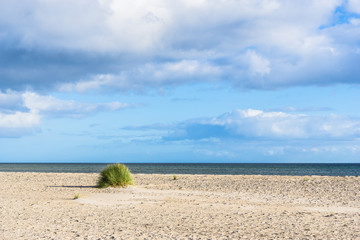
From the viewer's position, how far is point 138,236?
401 inches

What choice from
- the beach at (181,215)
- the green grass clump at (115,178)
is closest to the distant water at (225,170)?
the green grass clump at (115,178)

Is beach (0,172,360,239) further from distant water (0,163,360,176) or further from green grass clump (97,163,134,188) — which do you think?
distant water (0,163,360,176)

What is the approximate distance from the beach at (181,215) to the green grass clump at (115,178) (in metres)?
1.69

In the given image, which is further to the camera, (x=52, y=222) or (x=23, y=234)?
(x=52, y=222)

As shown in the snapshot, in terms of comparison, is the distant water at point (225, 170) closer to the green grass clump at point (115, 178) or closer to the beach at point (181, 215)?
the green grass clump at point (115, 178)

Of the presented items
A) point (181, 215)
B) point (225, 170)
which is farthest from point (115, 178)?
point (225, 170)

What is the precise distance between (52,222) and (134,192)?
8279 millimetres

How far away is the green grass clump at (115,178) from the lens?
877 inches

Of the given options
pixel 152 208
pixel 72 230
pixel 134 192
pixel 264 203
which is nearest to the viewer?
pixel 72 230

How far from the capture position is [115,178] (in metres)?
22.3

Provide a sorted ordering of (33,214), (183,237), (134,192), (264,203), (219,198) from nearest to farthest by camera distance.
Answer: (183,237), (33,214), (264,203), (219,198), (134,192)

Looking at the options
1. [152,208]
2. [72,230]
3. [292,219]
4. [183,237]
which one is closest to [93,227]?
[72,230]

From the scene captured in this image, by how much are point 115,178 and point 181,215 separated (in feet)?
31.4

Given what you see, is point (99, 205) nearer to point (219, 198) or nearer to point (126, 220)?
point (126, 220)
